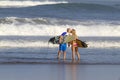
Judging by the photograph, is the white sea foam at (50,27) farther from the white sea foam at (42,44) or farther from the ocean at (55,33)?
the white sea foam at (42,44)

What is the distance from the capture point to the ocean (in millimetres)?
17000

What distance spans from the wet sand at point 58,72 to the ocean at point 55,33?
32.7 inches

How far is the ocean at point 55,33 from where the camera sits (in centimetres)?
1700

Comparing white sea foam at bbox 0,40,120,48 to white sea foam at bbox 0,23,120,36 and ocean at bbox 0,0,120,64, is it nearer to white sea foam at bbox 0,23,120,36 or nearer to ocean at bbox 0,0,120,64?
ocean at bbox 0,0,120,64

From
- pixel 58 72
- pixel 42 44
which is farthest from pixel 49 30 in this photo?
pixel 58 72

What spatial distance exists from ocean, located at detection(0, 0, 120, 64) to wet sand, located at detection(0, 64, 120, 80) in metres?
0.83

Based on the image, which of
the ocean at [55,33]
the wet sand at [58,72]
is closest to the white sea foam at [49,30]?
the ocean at [55,33]

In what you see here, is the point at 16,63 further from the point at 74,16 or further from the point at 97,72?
the point at 74,16

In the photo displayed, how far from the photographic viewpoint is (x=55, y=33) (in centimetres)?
2895

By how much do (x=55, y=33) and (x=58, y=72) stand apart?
15.3 metres

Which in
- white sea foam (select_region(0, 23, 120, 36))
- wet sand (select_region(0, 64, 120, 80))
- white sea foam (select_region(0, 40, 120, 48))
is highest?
white sea foam (select_region(0, 23, 120, 36))

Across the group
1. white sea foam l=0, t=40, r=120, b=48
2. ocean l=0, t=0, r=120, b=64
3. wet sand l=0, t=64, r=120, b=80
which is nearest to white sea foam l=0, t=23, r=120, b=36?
ocean l=0, t=0, r=120, b=64

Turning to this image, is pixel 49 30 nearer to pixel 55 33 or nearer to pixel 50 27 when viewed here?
pixel 55 33

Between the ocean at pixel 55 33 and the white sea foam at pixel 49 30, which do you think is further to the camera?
the white sea foam at pixel 49 30
